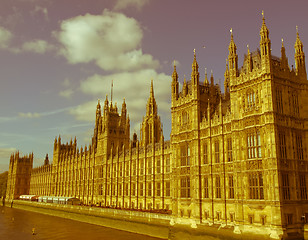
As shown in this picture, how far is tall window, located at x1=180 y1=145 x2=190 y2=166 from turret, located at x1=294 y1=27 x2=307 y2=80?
20.3 m

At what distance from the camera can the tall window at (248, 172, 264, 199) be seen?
39.4m

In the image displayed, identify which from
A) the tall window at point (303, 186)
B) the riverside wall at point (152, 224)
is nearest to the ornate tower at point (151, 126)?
the riverside wall at point (152, 224)

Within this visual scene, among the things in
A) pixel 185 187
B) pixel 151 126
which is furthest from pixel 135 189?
pixel 151 126

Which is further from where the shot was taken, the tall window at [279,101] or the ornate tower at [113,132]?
the ornate tower at [113,132]

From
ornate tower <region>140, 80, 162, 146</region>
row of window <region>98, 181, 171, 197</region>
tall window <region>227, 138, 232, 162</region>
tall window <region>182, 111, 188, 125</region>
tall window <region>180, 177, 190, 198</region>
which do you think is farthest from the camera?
ornate tower <region>140, 80, 162, 146</region>

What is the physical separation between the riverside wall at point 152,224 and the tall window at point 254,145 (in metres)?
9.92

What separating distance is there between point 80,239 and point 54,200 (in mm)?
60735

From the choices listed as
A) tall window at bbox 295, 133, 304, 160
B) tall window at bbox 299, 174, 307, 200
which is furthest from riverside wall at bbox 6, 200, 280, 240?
tall window at bbox 295, 133, 304, 160

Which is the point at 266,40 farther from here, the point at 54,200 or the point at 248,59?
the point at 54,200

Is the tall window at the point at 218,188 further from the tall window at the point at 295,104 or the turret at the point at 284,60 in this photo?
the turret at the point at 284,60

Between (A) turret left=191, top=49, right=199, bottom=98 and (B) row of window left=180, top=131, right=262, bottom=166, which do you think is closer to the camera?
(B) row of window left=180, top=131, right=262, bottom=166

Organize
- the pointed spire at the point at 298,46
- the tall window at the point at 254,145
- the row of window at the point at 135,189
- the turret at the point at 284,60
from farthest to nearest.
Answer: the row of window at the point at 135,189
the pointed spire at the point at 298,46
the turret at the point at 284,60
the tall window at the point at 254,145

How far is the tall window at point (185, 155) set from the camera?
51531mm

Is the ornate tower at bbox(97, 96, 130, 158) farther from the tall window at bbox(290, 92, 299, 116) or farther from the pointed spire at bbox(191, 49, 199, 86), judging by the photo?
the tall window at bbox(290, 92, 299, 116)
